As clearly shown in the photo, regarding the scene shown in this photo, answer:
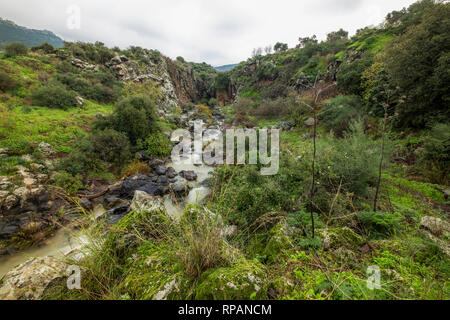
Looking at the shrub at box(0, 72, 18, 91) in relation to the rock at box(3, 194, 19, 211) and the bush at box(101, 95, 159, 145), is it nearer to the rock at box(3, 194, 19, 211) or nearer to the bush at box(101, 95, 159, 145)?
the bush at box(101, 95, 159, 145)

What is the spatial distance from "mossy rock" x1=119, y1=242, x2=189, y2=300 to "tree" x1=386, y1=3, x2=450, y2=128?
34.6 ft

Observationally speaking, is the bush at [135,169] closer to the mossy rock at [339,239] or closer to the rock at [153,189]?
the rock at [153,189]

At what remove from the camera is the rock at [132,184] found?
806 cm

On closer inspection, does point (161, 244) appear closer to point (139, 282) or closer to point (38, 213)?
point (139, 282)

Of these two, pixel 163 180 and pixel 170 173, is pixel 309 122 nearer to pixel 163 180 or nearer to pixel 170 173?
pixel 170 173

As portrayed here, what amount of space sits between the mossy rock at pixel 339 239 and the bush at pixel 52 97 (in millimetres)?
18745

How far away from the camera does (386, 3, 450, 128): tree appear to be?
6.30m

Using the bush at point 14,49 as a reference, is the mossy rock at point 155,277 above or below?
below

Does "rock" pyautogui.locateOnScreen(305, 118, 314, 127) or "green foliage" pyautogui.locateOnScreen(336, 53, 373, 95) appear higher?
"green foliage" pyautogui.locateOnScreen(336, 53, 373, 95)

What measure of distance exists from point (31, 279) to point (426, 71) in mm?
12589

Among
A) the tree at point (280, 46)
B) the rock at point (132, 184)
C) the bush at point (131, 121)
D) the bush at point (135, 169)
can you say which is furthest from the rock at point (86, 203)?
the tree at point (280, 46)

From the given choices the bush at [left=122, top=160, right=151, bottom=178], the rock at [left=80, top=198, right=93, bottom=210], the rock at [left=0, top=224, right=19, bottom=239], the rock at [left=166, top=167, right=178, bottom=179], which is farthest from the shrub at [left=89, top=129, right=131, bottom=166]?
the rock at [left=0, top=224, right=19, bottom=239]

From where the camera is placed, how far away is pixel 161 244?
6.47ft
